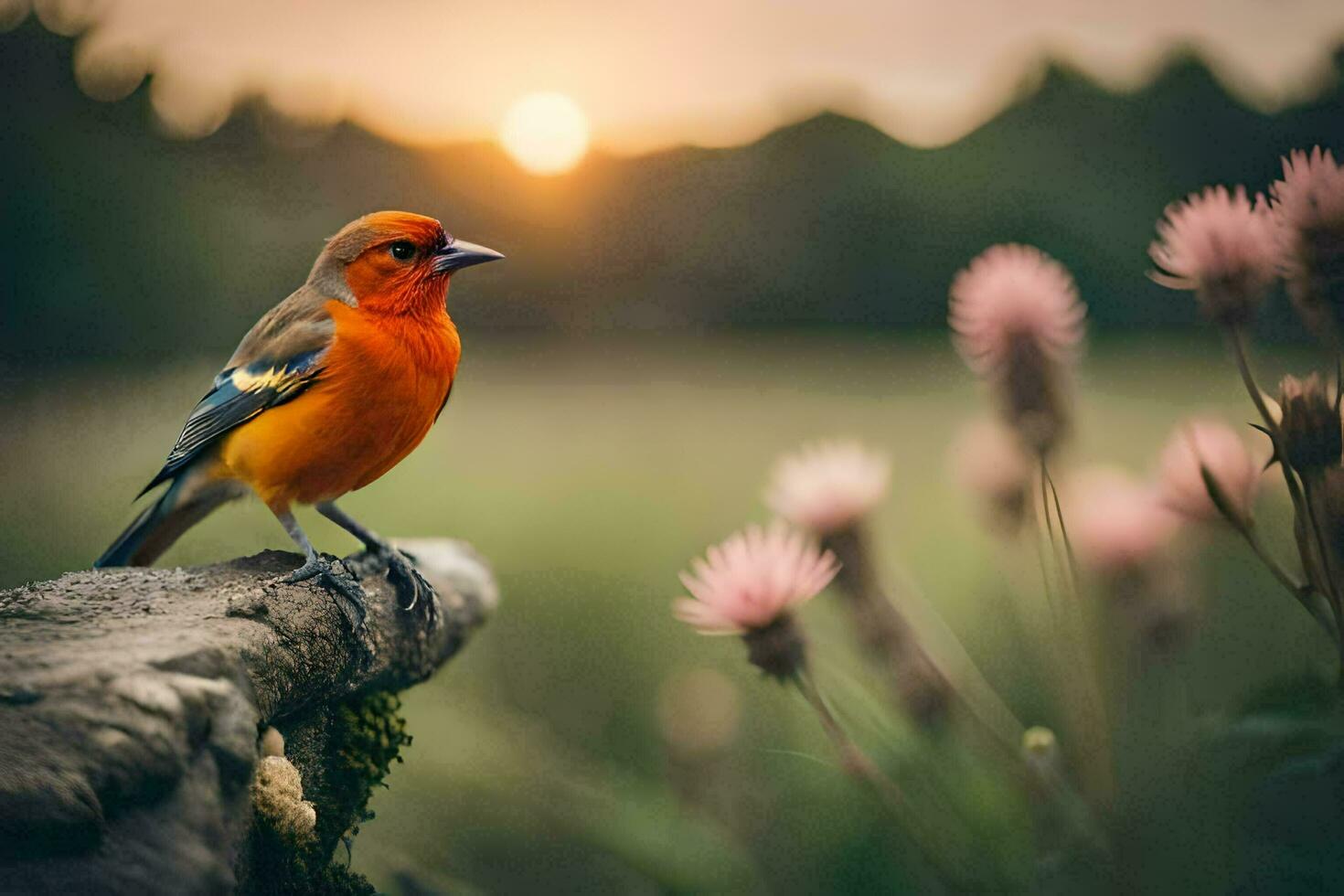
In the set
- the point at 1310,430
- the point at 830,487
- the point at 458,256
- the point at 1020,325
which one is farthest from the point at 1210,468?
the point at 458,256

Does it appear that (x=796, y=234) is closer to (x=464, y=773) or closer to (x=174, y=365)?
(x=174, y=365)

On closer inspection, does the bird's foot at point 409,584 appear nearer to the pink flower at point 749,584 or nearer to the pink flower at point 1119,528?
the pink flower at point 749,584

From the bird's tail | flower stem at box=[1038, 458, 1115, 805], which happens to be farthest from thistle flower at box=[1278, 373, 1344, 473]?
the bird's tail

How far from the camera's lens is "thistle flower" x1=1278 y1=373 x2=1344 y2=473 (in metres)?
1.18

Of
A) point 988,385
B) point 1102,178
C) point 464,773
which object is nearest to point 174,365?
point 464,773

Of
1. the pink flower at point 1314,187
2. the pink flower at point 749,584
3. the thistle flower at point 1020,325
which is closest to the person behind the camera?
the pink flower at point 1314,187

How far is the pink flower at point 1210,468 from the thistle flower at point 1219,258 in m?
0.17

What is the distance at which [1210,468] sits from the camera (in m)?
1.29

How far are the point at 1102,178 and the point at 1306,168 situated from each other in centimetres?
542

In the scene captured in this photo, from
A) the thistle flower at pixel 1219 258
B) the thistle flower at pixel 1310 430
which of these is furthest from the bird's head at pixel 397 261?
the thistle flower at pixel 1310 430

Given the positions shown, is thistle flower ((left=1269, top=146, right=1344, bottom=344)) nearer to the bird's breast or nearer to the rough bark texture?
the bird's breast

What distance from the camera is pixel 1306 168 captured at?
3.73 feet

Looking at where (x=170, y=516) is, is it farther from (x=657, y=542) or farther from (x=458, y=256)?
(x=657, y=542)

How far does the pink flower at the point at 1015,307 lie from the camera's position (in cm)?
199
